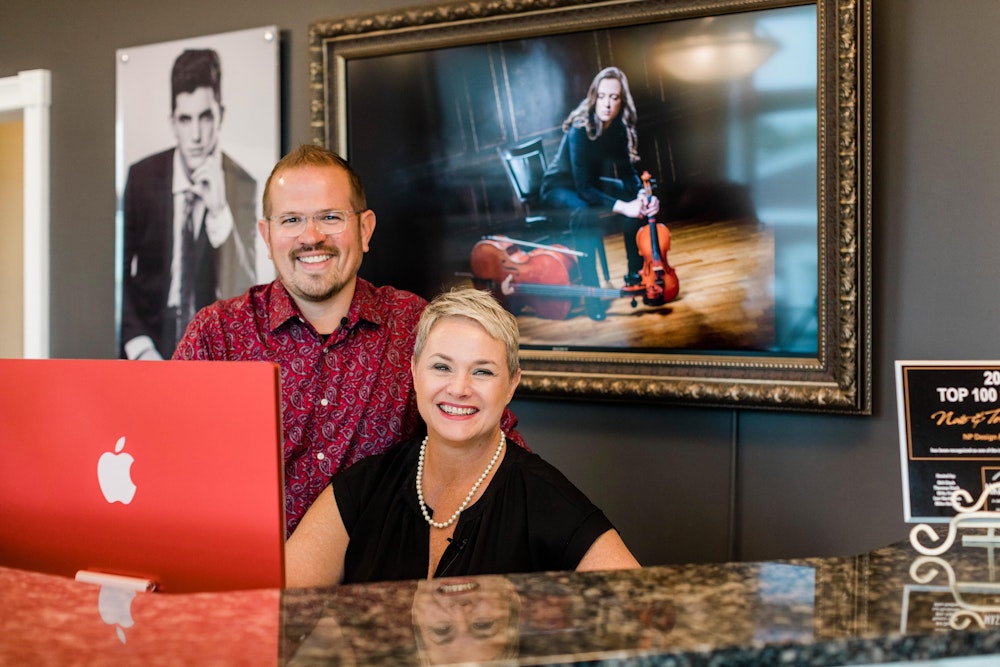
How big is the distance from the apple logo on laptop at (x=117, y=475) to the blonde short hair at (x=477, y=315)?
769 millimetres

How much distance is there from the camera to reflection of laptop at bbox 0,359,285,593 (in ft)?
3.91

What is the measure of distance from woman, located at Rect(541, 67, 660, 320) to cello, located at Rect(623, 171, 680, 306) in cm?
2

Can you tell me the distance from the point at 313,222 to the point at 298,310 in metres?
0.21

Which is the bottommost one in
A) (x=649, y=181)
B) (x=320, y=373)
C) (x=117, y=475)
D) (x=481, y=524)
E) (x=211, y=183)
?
(x=481, y=524)

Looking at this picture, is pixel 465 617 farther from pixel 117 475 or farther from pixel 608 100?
pixel 608 100

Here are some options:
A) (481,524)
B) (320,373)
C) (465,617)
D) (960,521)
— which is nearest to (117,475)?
(465,617)

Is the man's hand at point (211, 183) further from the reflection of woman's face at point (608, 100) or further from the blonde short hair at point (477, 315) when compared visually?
the blonde short hair at point (477, 315)

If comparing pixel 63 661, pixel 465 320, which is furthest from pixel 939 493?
pixel 63 661

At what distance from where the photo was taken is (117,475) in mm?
1271

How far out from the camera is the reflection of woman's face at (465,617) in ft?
2.75

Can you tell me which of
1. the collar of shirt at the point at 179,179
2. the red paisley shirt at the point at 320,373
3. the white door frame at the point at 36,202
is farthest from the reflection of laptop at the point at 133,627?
the white door frame at the point at 36,202

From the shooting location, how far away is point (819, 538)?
8.49 feet

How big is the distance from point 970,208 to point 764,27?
2.27 ft

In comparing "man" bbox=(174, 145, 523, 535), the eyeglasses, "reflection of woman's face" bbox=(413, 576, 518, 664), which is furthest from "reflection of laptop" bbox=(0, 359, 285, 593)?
the eyeglasses
